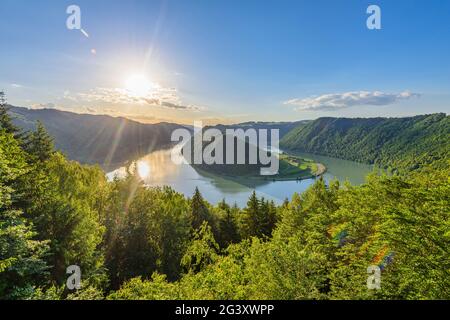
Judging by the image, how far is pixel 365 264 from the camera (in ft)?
48.2

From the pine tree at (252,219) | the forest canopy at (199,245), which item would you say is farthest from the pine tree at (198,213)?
the forest canopy at (199,245)

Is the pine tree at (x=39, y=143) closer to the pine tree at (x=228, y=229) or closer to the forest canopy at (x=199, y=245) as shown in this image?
the forest canopy at (x=199, y=245)

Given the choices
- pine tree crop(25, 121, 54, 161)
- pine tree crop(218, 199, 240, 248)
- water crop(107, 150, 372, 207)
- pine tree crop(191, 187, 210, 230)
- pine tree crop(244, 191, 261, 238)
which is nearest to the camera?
pine tree crop(25, 121, 54, 161)

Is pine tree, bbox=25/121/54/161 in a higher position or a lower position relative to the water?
higher

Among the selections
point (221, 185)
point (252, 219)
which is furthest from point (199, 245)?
point (221, 185)

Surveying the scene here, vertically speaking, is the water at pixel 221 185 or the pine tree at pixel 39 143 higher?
the pine tree at pixel 39 143

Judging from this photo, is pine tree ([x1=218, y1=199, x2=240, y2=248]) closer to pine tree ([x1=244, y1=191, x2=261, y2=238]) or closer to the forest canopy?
pine tree ([x1=244, y1=191, x2=261, y2=238])

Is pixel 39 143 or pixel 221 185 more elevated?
pixel 39 143

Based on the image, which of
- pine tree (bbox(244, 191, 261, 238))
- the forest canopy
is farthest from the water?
the forest canopy

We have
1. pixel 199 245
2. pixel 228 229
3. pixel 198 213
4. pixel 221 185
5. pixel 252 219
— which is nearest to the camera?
pixel 199 245

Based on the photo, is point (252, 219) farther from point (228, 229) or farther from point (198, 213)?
point (198, 213)

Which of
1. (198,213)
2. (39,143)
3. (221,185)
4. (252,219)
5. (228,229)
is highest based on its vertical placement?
(39,143)
